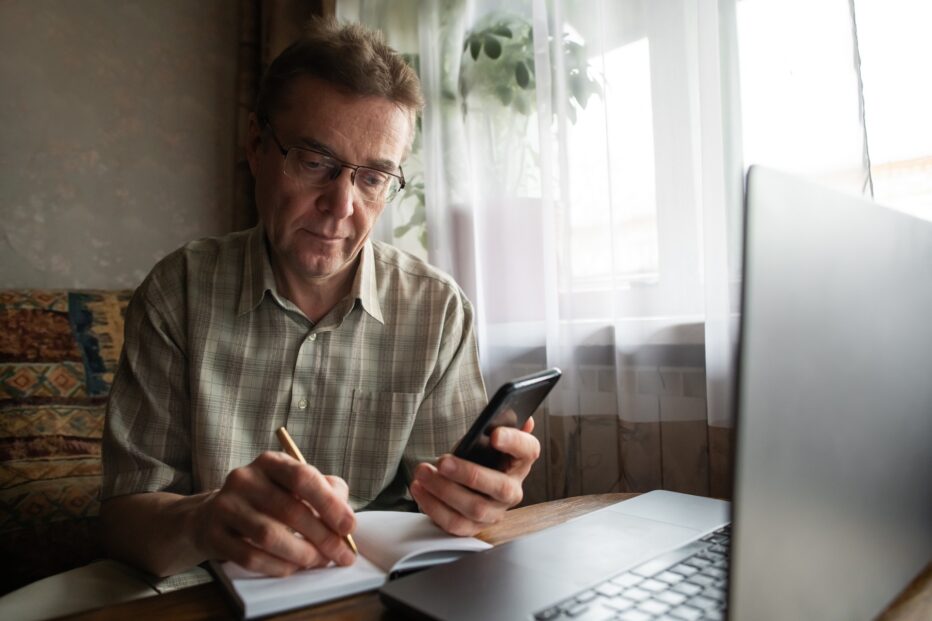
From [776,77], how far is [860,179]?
237 mm

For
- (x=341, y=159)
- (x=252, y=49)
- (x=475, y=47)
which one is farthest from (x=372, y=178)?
(x=252, y=49)

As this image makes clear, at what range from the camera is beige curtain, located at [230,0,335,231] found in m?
2.44

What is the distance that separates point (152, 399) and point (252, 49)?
1952 mm

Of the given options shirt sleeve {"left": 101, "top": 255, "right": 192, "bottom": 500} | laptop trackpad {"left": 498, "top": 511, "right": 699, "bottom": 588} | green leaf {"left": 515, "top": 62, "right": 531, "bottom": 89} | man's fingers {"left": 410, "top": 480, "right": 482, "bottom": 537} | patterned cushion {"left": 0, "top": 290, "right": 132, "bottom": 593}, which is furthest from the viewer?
green leaf {"left": 515, "top": 62, "right": 531, "bottom": 89}

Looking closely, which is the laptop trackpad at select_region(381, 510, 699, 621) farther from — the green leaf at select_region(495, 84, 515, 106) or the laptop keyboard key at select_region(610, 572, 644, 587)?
the green leaf at select_region(495, 84, 515, 106)

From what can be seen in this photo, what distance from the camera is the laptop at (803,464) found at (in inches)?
12.8

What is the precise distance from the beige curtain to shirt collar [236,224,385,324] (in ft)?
4.42

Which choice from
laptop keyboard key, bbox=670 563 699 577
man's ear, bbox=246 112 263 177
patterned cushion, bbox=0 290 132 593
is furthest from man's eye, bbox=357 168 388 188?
patterned cushion, bbox=0 290 132 593

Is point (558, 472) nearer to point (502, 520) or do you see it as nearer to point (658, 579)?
point (502, 520)

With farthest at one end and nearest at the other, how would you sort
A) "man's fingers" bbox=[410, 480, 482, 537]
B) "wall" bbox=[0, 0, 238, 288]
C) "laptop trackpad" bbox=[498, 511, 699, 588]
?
"wall" bbox=[0, 0, 238, 288] < "man's fingers" bbox=[410, 480, 482, 537] < "laptop trackpad" bbox=[498, 511, 699, 588]

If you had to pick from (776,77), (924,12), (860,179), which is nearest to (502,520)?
(860,179)

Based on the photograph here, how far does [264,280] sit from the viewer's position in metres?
1.12

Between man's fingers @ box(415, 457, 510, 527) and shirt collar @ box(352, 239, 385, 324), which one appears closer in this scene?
man's fingers @ box(415, 457, 510, 527)

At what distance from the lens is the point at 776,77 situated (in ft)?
3.58
